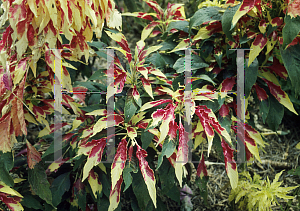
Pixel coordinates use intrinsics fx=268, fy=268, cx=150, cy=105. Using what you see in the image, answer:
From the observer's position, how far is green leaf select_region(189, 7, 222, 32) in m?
1.00

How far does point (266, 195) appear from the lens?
1085 mm

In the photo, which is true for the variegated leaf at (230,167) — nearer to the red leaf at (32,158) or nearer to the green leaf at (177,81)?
the green leaf at (177,81)

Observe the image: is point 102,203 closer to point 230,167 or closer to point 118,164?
point 118,164

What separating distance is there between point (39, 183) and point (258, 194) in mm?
865

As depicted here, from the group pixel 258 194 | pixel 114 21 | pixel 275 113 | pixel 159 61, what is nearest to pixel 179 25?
pixel 159 61

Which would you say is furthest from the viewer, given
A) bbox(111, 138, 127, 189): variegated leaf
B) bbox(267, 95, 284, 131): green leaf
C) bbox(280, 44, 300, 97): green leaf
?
bbox(267, 95, 284, 131): green leaf

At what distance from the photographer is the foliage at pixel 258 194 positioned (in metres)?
1.08

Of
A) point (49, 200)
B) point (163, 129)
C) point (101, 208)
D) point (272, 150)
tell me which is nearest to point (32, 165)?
point (49, 200)

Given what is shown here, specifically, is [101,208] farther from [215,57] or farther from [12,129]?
[215,57]

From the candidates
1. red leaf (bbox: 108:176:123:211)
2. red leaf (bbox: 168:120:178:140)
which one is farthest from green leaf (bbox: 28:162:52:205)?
red leaf (bbox: 168:120:178:140)

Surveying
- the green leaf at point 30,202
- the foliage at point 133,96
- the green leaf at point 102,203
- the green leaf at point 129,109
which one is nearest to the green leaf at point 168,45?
the foliage at point 133,96

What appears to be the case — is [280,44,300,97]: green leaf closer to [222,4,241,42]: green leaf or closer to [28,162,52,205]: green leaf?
[222,4,241,42]: green leaf

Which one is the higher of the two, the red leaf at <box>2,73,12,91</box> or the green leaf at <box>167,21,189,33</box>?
the green leaf at <box>167,21,189,33</box>

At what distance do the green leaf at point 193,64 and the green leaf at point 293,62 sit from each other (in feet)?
0.92
